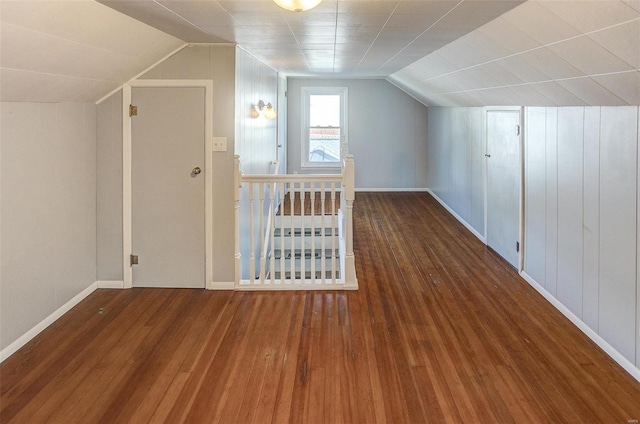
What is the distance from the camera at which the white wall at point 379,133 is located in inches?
356

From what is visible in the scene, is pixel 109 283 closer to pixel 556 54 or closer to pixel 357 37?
pixel 357 37

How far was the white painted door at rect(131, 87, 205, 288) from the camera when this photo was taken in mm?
3984

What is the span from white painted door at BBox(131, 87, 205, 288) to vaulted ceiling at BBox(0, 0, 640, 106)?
0.38 m

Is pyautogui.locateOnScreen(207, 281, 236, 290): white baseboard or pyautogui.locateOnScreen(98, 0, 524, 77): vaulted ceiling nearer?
pyautogui.locateOnScreen(98, 0, 524, 77): vaulted ceiling

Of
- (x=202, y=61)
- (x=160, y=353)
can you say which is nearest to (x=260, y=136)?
(x=202, y=61)

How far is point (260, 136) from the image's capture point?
5.65 metres

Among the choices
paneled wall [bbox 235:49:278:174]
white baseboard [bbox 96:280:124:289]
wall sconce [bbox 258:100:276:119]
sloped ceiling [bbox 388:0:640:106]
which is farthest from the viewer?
wall sconce [bbox 258:100:276:119]

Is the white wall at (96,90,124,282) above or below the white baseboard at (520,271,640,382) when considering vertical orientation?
above

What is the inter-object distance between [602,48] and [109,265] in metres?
3.88

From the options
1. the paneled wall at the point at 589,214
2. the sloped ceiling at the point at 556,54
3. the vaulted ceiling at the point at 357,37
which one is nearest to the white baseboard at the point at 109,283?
the vaulted ceiling at the point at 357,37

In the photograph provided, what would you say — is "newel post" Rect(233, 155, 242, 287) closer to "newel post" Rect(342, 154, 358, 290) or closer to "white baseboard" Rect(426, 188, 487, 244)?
"newel post" Rect(342, 154, 358, 290)

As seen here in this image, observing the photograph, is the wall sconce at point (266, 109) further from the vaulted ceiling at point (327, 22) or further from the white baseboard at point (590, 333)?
the white baseboard at point (590, 333)

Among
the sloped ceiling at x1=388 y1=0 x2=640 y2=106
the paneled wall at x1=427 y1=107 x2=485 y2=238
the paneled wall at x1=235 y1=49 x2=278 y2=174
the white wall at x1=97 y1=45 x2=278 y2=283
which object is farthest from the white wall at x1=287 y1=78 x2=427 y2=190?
the white wall at x1=97 y1=45 x2=278 y2=283

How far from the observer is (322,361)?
284cm
